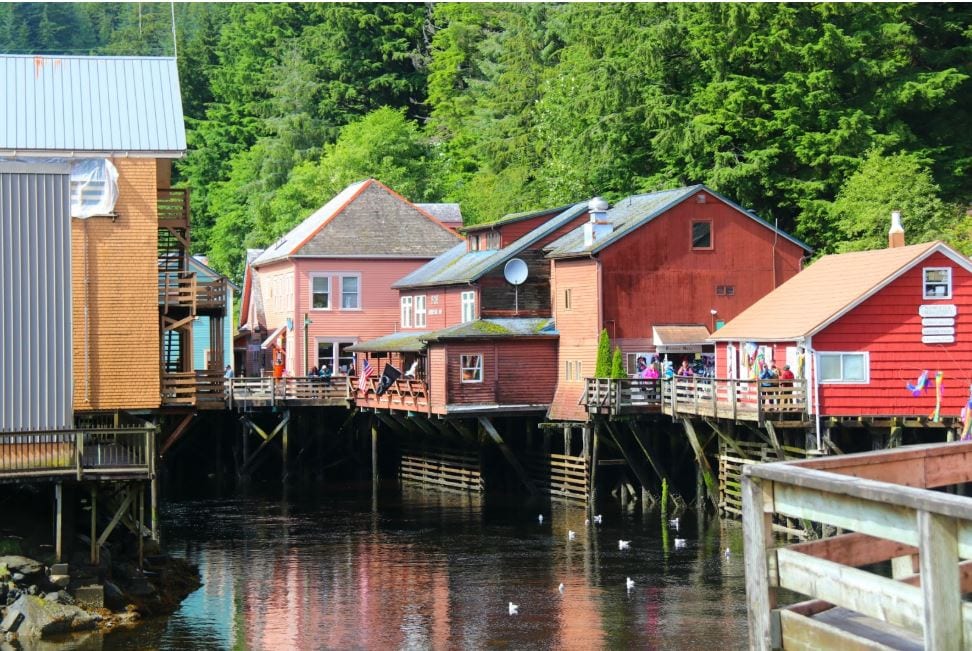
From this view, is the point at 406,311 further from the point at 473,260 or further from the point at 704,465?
the point at 704,465

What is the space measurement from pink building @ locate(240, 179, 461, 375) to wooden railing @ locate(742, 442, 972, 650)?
5469 cm

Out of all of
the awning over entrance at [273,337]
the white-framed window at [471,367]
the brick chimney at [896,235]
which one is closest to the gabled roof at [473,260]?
the white-framed window at [471,367]

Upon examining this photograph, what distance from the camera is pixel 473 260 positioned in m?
50.2

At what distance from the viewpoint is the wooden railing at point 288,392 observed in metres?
50.2

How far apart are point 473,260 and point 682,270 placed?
9.35 meters

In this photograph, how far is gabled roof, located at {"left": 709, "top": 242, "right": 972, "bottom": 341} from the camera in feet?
110

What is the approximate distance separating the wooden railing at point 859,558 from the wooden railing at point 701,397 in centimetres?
2779

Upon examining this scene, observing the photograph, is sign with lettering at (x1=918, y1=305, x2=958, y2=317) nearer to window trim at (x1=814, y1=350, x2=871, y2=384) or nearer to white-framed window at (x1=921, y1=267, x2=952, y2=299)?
white-framed window at (x1=921, y1=267, x2=952, y2=299)

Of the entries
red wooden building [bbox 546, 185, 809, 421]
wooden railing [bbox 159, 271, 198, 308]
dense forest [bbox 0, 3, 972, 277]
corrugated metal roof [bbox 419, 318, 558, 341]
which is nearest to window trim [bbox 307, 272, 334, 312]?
dense forest [bbox 0, 3, 972, 277]

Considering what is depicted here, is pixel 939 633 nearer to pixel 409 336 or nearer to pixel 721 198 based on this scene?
pixel 721 198

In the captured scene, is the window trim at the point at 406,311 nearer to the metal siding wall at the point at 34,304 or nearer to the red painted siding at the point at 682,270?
the red painted siding at the point at 682,270

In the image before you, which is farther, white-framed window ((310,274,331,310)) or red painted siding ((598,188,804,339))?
white-framed window ((310,274,331,310))

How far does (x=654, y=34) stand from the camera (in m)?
59.7

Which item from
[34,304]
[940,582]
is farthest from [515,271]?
[940,582]
